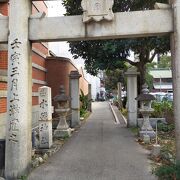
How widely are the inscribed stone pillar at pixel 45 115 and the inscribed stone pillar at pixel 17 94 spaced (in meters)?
3.15

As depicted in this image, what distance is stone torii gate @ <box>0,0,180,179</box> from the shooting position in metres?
8.14

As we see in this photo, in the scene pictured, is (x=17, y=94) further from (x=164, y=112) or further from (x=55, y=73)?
(x=164, y=112)

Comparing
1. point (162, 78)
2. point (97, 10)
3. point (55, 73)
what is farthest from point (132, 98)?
point (162, 78)

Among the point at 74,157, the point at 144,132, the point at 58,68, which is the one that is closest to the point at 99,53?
the point at 58,68

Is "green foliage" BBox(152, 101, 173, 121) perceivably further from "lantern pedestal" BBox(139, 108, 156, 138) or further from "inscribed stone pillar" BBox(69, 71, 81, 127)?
"inscribed stone pillar" BBox(69, 71, 81, 127)

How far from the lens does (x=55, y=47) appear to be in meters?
30.0

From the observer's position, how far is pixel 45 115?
1170cm

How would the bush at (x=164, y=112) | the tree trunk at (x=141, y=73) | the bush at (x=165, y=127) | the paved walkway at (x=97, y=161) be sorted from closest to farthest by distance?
1. the paved walkway at (x=97, y=161)
2. the bush at (x=165, y=127)
3. the bush at (x=164, y=112)
4. the tree trunk at (x=141, y=73)

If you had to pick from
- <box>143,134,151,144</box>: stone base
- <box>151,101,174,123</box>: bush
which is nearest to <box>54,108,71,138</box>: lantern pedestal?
<box>143,134,151,144</box>: stone base

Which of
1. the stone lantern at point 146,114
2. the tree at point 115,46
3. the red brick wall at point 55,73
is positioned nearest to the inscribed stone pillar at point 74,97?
the red brick wall at point 55,73

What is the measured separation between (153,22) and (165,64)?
163 ft

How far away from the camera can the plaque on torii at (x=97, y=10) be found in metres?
8.20

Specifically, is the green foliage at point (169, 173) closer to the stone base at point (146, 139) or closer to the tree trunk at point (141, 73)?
the stone base at point (146, 139)

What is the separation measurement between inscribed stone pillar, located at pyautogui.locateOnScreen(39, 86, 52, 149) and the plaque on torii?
401 centimetres
